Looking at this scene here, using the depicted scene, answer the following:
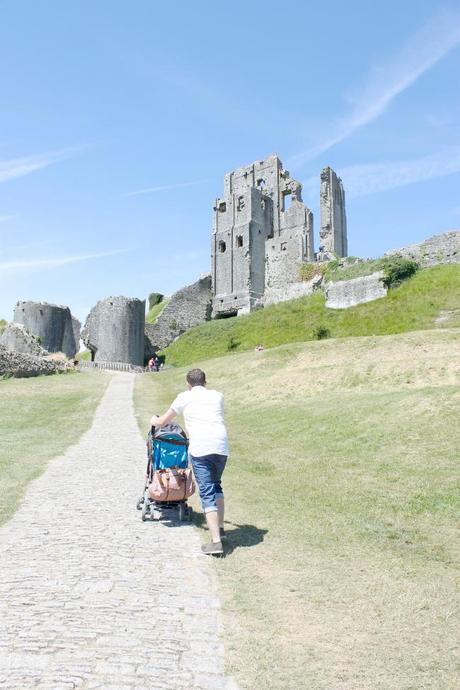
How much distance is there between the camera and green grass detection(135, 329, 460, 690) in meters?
4.11

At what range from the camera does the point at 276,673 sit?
387cm

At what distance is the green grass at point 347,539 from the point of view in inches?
162

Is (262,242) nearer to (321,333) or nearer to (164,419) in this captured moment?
(321,333)

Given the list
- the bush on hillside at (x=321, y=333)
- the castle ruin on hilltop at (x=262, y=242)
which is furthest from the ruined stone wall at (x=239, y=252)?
the bush on hillside at (x=321, y=333)

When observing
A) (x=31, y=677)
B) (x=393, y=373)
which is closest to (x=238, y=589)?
(x=31, y=677)

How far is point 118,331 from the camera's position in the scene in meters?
52.8

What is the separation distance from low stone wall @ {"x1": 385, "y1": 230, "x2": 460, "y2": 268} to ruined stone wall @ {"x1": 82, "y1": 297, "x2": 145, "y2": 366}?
2598 centimetres

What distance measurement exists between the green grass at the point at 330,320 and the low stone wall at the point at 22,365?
598 inches

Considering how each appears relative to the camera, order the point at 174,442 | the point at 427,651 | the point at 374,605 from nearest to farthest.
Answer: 1. the point at 427,651
2. the point at 374,605
3. the point at 174,442

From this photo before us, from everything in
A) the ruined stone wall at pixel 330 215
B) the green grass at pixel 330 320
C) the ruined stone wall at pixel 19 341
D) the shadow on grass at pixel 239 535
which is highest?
the ruined stone wall at pixel 330 215

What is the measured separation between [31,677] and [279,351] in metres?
27.0

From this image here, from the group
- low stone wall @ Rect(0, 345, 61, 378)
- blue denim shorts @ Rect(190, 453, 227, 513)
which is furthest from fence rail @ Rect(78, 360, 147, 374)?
blue denim shorts @ Rect(190, 453, 227, 513)

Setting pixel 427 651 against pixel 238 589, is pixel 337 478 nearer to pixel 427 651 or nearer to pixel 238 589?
pixel 238 589

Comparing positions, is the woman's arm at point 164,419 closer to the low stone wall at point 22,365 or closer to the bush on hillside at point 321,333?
the low stone wall at point 22,365
